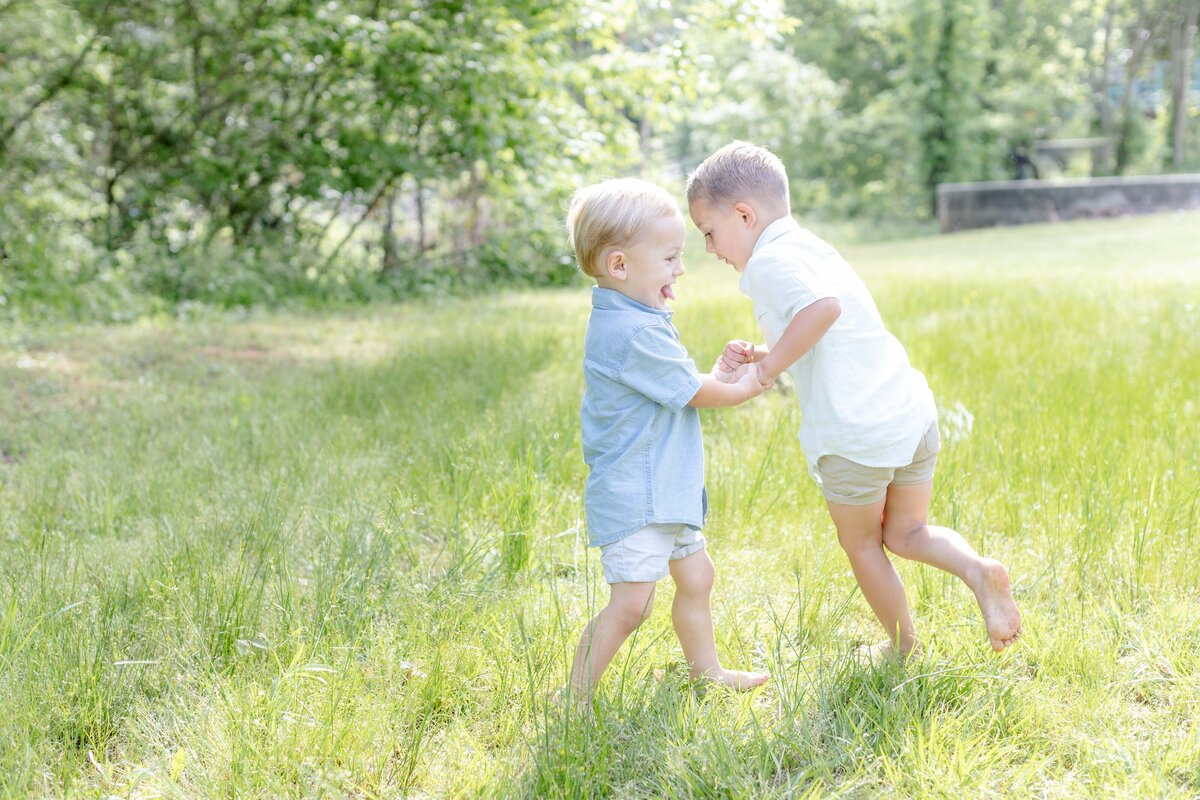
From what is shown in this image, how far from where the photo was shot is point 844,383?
100 inches

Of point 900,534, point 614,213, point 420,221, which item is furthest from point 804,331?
point 420,221

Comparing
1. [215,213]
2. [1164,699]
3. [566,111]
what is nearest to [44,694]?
[1164,699]

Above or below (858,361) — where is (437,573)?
below

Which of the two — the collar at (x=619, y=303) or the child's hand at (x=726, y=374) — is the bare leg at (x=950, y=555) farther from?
the collar at (x=619, y=303)

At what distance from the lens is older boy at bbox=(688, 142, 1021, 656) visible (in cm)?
249

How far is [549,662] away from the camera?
251cm

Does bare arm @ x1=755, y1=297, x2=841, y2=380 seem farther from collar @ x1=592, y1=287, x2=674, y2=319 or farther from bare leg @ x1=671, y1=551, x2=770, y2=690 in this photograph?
bare leg @ x1=671, y1=551, x2=770, y2=690

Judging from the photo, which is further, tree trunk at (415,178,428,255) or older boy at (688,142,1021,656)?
tree trunk at (415,178,428,255)

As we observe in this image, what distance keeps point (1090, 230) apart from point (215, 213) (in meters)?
13.4

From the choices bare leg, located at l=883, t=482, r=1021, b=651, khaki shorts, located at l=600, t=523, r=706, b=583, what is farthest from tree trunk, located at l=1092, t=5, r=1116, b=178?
khaki shorts, located at l=600, t=523, r=706, b=583

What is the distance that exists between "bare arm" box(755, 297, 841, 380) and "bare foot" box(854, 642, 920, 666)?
72 cm

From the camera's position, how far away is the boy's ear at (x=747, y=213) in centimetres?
260

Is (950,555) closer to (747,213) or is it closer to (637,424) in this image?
(637,424)

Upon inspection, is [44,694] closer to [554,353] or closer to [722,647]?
[722,647]
